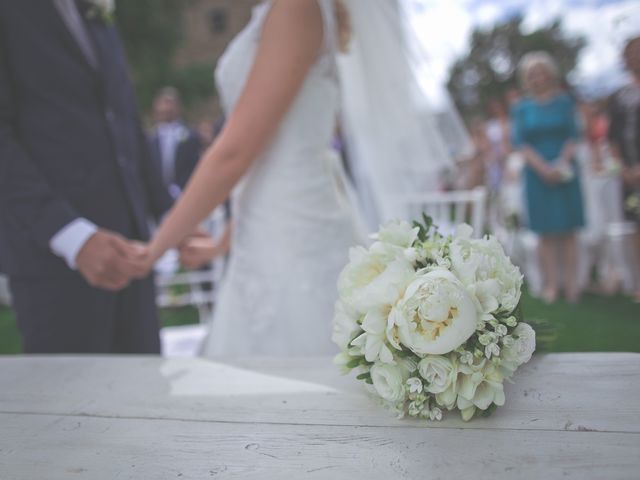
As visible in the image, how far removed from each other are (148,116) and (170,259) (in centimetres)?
1206

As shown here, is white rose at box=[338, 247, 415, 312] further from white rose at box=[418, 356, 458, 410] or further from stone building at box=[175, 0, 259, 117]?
stone building at box=[175, 0, 259, 117]

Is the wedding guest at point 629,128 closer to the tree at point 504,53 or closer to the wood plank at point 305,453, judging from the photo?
the wood plank at point 305,453

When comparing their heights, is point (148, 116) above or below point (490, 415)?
above

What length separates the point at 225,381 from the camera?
1027mm

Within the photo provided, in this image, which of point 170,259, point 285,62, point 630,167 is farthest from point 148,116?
point 285,62

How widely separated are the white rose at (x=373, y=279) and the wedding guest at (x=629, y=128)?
3.21 meters

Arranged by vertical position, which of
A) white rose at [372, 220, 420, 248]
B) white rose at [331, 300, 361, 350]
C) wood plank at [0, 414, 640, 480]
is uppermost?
white rose at [372, 220, 420, 248]

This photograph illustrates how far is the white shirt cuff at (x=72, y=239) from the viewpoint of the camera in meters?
1.39

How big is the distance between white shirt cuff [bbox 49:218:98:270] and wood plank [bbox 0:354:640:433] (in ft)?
1.02

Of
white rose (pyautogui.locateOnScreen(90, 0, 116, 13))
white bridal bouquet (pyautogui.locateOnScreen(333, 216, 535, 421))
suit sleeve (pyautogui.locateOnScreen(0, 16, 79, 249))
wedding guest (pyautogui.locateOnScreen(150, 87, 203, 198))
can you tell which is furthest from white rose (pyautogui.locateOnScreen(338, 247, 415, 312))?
wedding guest (pyautogui.locateOnScreen(150, 87, 203, 198))

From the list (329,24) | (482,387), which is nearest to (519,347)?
(482,387)

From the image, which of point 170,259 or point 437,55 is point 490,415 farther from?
point 170,259

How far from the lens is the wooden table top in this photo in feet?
2.18

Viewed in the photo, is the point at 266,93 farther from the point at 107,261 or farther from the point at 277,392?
the point at 277,392
